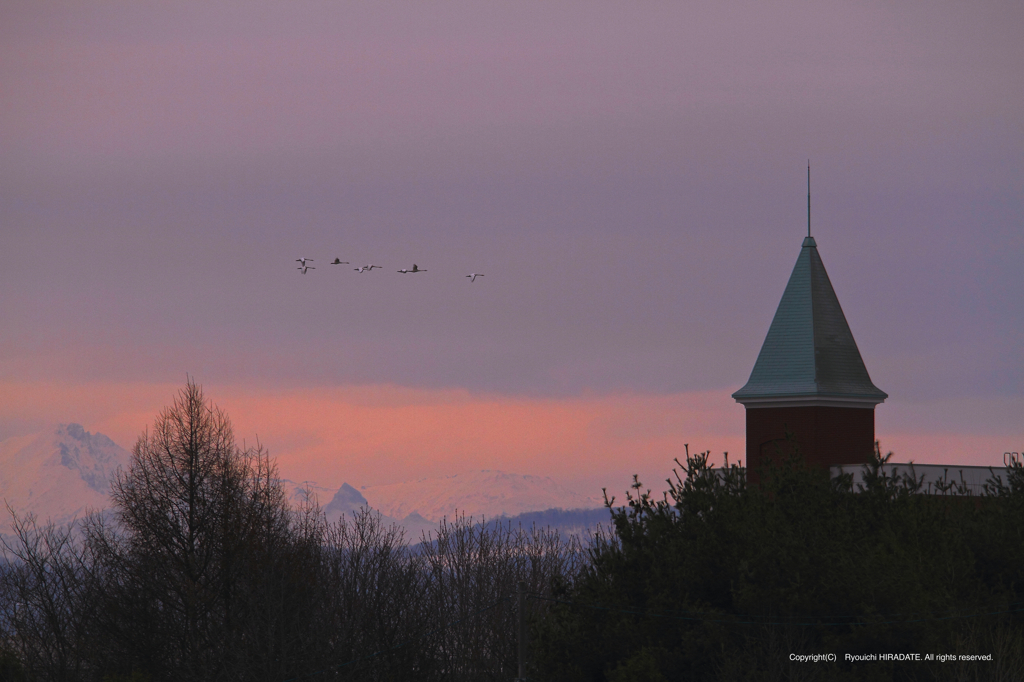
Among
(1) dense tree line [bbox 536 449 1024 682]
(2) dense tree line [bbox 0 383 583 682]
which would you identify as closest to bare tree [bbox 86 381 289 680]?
(2) dense tree line [bbox 0 383 583 682]

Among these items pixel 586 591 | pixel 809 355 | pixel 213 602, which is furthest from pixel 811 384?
pixel 213 602

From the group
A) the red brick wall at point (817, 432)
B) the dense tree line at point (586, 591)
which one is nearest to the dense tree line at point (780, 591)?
the dense tree line at point (586, 591)

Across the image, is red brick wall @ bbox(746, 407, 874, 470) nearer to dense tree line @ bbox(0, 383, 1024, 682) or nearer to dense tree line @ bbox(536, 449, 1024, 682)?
dense tree line @ bbox(0, 383, 1024, 682)

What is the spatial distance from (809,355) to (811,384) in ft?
4.40

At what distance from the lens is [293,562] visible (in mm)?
59531

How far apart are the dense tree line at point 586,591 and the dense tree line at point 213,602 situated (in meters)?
0.14

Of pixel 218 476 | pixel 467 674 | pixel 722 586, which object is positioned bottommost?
pixel 467 674

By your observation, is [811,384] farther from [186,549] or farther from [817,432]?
[186,549]

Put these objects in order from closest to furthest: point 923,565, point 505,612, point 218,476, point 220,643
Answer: point 923,565 → point 220,643 → point 218,476 → point 505,612

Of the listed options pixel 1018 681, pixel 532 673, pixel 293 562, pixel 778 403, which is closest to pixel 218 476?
pixel 293 562

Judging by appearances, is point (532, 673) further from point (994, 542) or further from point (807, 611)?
point (994, 542)

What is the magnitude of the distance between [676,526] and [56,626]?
35817 mm

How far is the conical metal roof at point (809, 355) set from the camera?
50.3m

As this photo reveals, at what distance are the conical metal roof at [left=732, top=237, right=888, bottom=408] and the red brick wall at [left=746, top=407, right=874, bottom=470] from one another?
439mm
